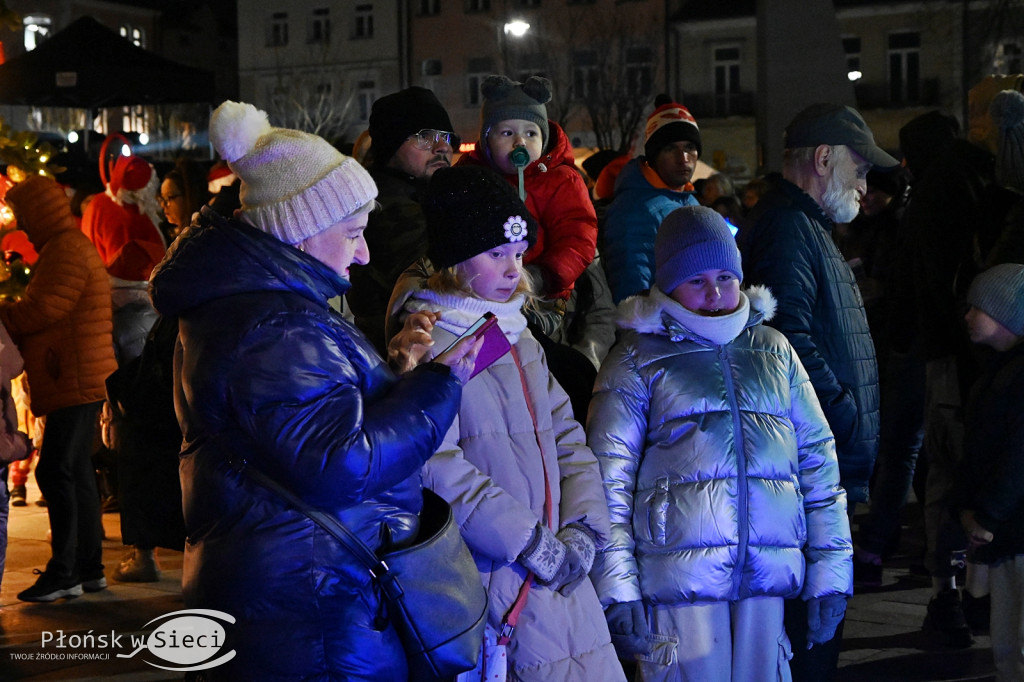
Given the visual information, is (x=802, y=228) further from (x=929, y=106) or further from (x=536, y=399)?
(x=929, y=106)

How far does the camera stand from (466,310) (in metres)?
3.81

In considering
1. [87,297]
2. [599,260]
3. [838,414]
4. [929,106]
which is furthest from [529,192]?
[929,106]

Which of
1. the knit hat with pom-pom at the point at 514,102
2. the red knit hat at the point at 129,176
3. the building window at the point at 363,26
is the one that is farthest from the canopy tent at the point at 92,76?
the building window at the point at 363,26

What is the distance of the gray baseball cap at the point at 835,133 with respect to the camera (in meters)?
5.05

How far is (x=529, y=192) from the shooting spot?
5.50 metres

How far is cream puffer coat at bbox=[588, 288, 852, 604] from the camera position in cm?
402

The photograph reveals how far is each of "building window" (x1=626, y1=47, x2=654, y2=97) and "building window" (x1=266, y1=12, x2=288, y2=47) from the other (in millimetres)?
16643

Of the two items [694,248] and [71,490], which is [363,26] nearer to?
[71,490]

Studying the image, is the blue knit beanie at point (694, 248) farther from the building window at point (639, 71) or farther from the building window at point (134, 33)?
the building window at point (134, 33)

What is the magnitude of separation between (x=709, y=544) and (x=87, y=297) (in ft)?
15.6

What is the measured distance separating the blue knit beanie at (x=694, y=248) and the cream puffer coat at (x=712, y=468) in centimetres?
13

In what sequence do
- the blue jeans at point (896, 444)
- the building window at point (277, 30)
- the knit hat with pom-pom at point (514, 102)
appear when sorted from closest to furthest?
the knit hat with pom-pom at point (514, 102) < the blue jeans at point (896, 444) < the building window at point (277, 30)

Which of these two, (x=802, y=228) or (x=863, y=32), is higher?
(x=863, y=32)

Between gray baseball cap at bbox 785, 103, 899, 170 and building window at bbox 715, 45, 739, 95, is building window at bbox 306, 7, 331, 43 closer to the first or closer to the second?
building window at bbox 715, 45, 739, 95
